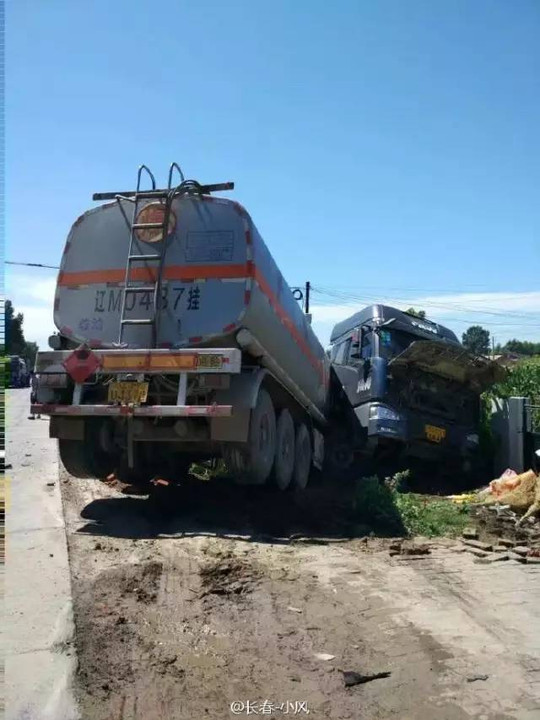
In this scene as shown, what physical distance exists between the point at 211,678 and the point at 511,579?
294 centimetres

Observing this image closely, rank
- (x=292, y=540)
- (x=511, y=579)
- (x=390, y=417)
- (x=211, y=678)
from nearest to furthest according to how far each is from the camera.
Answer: (x=211, y=678) < (x=511, y=579) < (x=292, y=540) < (x=390, y=417)

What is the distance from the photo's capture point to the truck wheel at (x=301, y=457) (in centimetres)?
939

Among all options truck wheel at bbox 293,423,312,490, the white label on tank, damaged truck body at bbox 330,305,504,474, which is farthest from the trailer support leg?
damaged truck body at bbox 330,305,504,474

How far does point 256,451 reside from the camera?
7066 millimetres

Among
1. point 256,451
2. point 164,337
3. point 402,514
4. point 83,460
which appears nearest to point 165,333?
point 164,337

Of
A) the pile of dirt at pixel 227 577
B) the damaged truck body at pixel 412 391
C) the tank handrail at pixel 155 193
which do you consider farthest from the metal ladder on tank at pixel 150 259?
the damaged truck body at pixel 412 391

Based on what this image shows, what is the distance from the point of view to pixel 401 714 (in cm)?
336

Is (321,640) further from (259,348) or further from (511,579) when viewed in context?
(259,348)

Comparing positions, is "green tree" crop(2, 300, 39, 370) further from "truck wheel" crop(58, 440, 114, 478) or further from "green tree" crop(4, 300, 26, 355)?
"truck wheel" crop(58, 440, 114, 478)

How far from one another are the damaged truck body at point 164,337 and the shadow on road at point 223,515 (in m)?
0.46

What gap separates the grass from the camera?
7410mm

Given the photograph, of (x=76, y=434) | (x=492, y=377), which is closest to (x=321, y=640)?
(x=76, y=434)

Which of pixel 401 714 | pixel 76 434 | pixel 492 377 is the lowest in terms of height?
pixel 401 714

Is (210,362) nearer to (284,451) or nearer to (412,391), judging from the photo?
(284,451)
